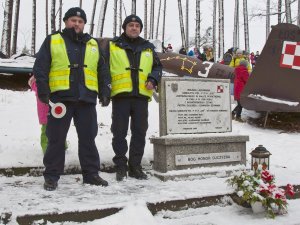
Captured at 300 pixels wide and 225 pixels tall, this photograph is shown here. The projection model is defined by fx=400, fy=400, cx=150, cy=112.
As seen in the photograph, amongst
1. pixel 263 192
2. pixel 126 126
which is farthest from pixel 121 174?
pixel 263 192

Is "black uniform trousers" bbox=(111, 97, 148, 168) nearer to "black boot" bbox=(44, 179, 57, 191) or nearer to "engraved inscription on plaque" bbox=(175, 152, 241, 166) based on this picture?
"engraved inscription on plaque" bbox=(175, 152, 241, 166)

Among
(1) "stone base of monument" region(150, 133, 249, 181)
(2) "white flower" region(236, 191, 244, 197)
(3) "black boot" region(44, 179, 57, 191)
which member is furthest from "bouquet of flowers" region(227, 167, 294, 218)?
(3) "black boot" region(44, 179, 57, 191)

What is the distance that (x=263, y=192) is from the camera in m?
3.64

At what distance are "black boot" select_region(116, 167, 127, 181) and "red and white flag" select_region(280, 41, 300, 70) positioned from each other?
4.49 m

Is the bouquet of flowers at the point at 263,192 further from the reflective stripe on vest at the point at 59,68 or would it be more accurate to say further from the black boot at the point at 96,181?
the reflective stripe on vest at the point at 59,68

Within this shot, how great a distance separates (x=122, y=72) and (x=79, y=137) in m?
0.89

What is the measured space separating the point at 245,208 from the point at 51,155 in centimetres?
200

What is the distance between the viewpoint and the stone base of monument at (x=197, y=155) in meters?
4.69

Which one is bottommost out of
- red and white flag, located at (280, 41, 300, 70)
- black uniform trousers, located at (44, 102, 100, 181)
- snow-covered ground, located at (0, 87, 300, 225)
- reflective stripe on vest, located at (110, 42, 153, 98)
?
snow-covered ground, located at (0, 87, 300, 225)

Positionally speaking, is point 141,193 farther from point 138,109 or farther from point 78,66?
point 78,66

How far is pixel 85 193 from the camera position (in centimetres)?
387

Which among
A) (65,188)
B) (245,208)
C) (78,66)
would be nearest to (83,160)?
(65,188)

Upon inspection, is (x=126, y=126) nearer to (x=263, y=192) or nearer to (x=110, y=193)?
(x=110, y=193)

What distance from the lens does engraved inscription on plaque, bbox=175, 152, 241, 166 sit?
4.75 meters
